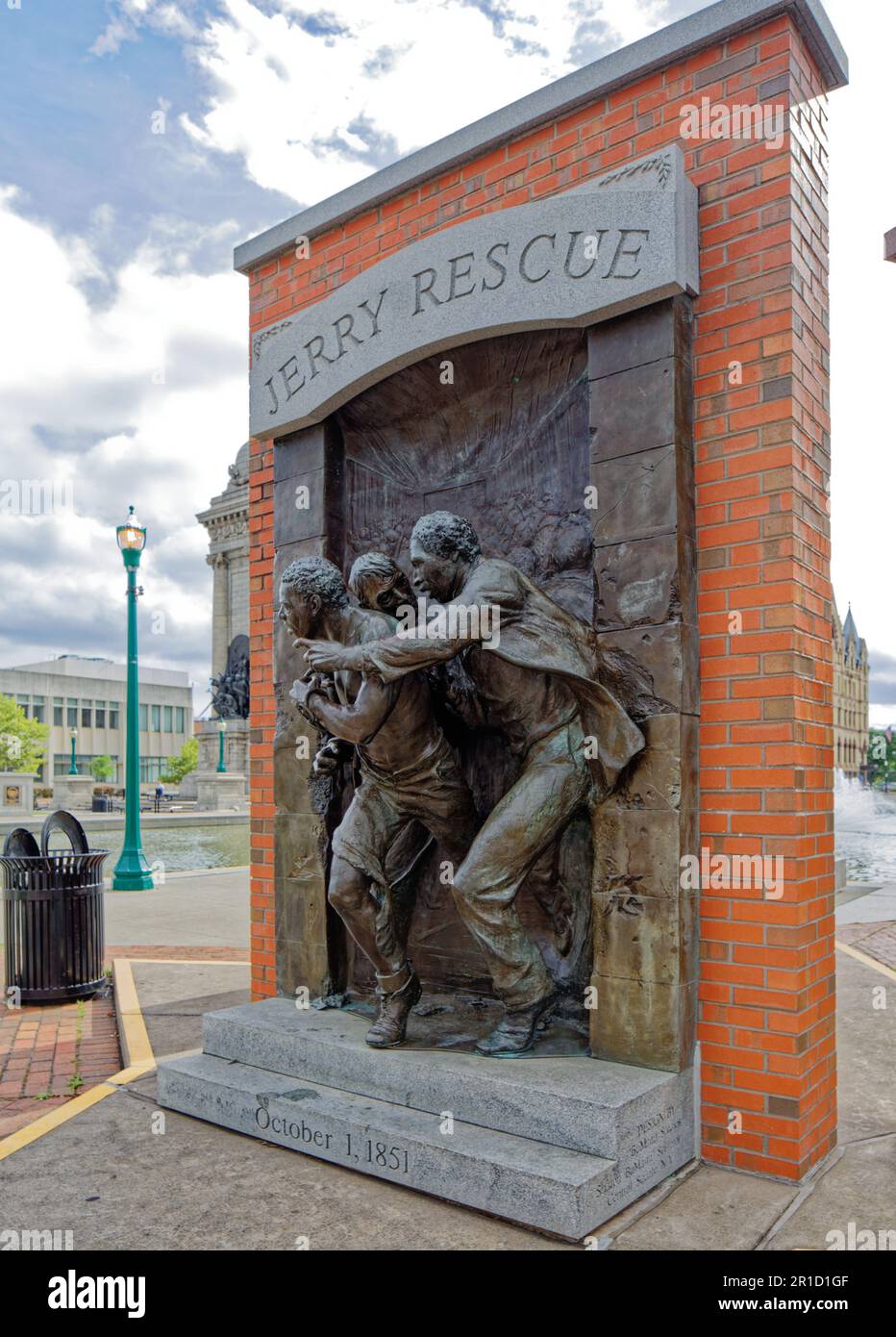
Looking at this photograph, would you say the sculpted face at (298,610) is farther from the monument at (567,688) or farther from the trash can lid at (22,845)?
A: the trash can lid at (22,845)

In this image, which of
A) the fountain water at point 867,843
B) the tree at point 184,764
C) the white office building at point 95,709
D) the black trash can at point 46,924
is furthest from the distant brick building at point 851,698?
the black trash can at point 46,924

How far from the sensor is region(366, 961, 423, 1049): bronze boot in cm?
404

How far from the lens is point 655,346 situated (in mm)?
3857

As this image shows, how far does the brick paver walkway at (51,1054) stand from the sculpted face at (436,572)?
296 cm

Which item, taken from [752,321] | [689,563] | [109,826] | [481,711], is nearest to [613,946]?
[481,711]

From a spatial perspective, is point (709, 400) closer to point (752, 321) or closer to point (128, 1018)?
point (752, 321)

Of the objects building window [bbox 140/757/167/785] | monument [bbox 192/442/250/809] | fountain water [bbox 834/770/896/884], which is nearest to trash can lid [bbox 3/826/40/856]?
fountain water [bbox 834/770/896/884]

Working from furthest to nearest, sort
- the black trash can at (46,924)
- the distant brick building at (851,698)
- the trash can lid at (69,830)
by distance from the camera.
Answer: the distant brick building at (851,698) → the trash can lid at (69,830) → the black trash can at (46,924)

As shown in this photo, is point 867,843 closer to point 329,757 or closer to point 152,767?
point 329,757

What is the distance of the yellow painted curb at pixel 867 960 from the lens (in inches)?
291

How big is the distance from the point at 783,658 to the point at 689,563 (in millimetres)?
512

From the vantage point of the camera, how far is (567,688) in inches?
156

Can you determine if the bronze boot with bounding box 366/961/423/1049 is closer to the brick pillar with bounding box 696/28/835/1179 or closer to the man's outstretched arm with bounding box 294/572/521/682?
the brick pillar with bounding box 696/28/835/1179

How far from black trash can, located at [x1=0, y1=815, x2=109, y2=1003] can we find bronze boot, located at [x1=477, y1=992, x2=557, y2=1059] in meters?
3.73
